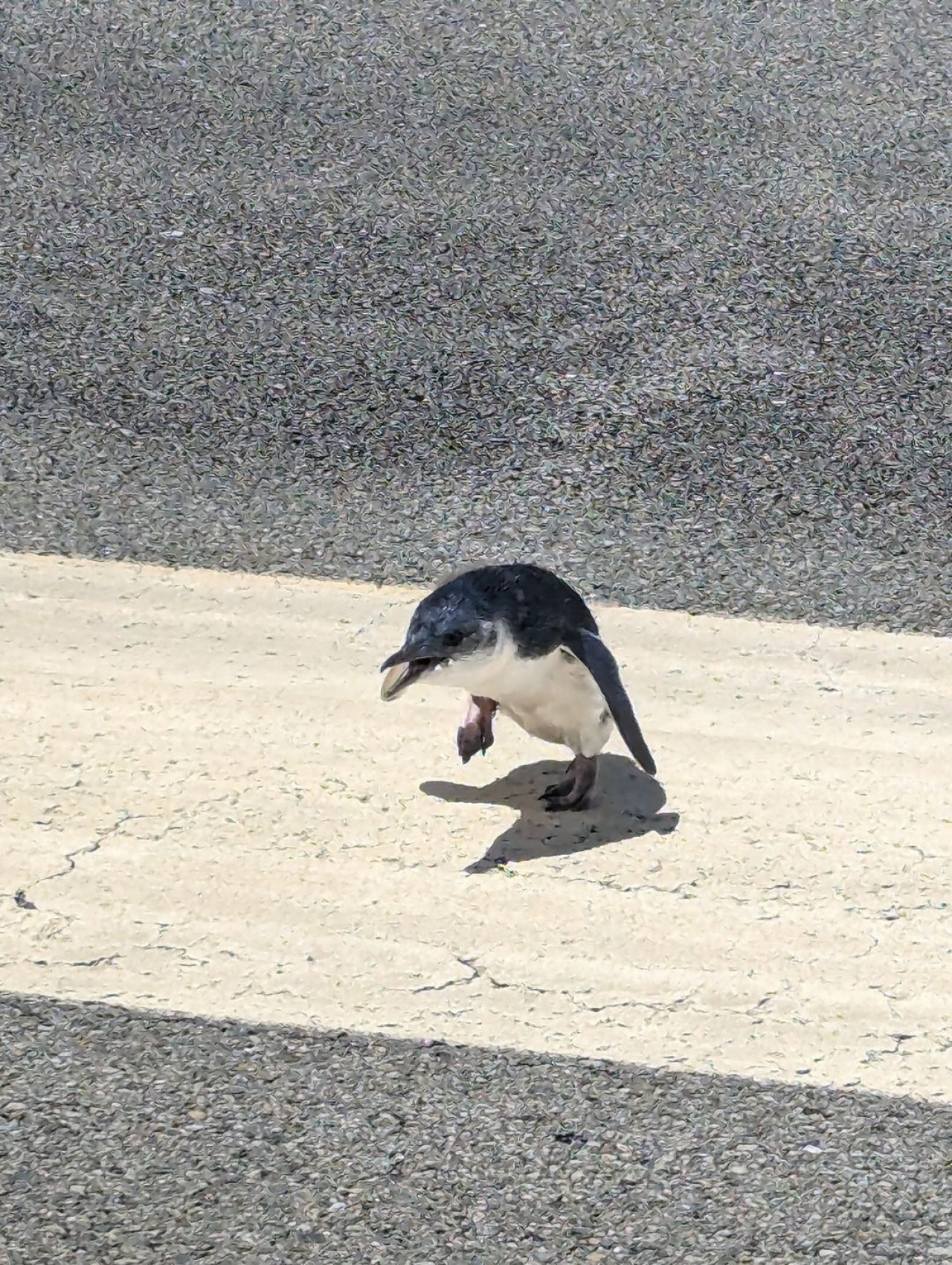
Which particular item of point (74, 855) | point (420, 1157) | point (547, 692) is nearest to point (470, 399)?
point (547, 692)

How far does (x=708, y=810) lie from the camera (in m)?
3.80

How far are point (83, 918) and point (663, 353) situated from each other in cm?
270

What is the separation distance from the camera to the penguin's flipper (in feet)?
11.7

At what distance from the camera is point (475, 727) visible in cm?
385

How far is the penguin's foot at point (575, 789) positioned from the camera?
12.4 feet

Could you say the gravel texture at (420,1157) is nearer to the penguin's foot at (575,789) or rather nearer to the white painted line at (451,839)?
the white painted line at (451,839)

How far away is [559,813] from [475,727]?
0.27 m

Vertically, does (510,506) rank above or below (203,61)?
below

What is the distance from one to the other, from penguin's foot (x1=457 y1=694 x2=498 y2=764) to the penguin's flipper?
1.01 feet

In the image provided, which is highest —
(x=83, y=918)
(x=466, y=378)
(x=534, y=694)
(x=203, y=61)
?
(x=203, y=61)

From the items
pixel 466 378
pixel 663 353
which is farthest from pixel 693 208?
pixel 466 378

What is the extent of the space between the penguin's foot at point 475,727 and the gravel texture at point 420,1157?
842 mm

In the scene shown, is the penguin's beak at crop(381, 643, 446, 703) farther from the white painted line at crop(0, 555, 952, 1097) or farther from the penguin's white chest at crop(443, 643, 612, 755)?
the white painted line at crop(0, 555, 952, 1097)

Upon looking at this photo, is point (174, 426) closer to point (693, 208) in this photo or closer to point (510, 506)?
point (510, 506)
